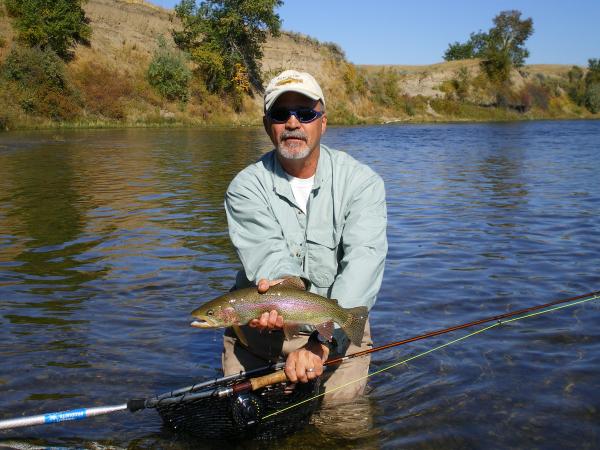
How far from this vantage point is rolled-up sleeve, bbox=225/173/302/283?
4.30m

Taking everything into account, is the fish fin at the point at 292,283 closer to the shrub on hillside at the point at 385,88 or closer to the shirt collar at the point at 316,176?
the shirt collar at the point at 316,176

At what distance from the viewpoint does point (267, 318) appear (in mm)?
3945

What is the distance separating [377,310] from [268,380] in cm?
332

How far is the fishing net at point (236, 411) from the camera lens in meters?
4.04

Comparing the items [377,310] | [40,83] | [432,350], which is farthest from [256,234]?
[40,83]

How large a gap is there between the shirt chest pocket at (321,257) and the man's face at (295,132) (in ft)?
1.81

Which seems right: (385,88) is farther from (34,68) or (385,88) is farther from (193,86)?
(34,68)

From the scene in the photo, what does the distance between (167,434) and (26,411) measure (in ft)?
3.58

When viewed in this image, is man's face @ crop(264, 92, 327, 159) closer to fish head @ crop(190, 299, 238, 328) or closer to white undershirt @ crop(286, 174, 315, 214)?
white undershirt @ crop(286, 174, 315, 214)

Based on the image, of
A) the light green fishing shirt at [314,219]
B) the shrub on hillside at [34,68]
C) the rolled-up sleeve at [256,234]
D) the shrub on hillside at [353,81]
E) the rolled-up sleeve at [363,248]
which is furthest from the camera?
the shrub on hillside at [353,81]

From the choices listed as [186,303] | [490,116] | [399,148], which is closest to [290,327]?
[186,303]

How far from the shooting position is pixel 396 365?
5805mm

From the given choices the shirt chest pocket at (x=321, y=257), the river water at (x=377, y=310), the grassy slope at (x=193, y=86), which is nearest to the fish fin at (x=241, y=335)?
the shirt chest pocket at (x=321, y=257)

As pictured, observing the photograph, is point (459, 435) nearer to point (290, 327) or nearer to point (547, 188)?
point (290, 327)
